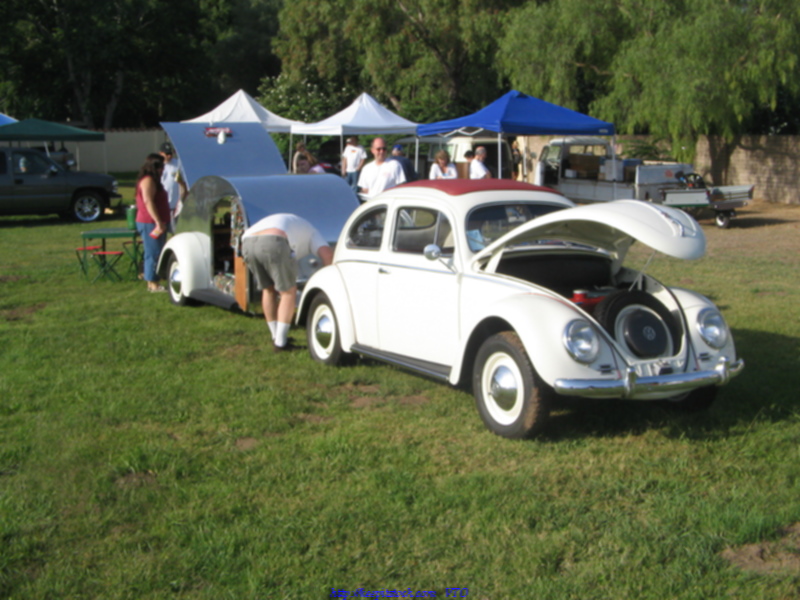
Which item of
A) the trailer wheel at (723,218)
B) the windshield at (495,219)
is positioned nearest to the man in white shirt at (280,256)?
the windshield at (495,219)

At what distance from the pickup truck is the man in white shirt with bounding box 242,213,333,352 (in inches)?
479

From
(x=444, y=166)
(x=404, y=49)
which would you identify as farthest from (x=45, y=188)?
(x=404, y=49)

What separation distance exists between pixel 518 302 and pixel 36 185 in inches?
671

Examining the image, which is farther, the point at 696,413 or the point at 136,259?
the point at 136,259

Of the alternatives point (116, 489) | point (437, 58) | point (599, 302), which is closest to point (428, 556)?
point (116, 489)

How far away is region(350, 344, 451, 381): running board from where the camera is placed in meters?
6.13

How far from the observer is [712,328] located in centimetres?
575

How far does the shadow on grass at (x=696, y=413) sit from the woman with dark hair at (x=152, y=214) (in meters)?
6.48

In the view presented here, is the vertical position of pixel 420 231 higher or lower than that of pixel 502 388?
higher

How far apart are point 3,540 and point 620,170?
1803 cm

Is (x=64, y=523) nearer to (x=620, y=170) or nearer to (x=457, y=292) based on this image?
(x=457, y=292)

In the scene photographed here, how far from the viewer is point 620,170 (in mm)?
20203

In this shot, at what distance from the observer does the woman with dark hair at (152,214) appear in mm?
10703

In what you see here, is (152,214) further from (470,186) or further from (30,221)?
(30,221)
